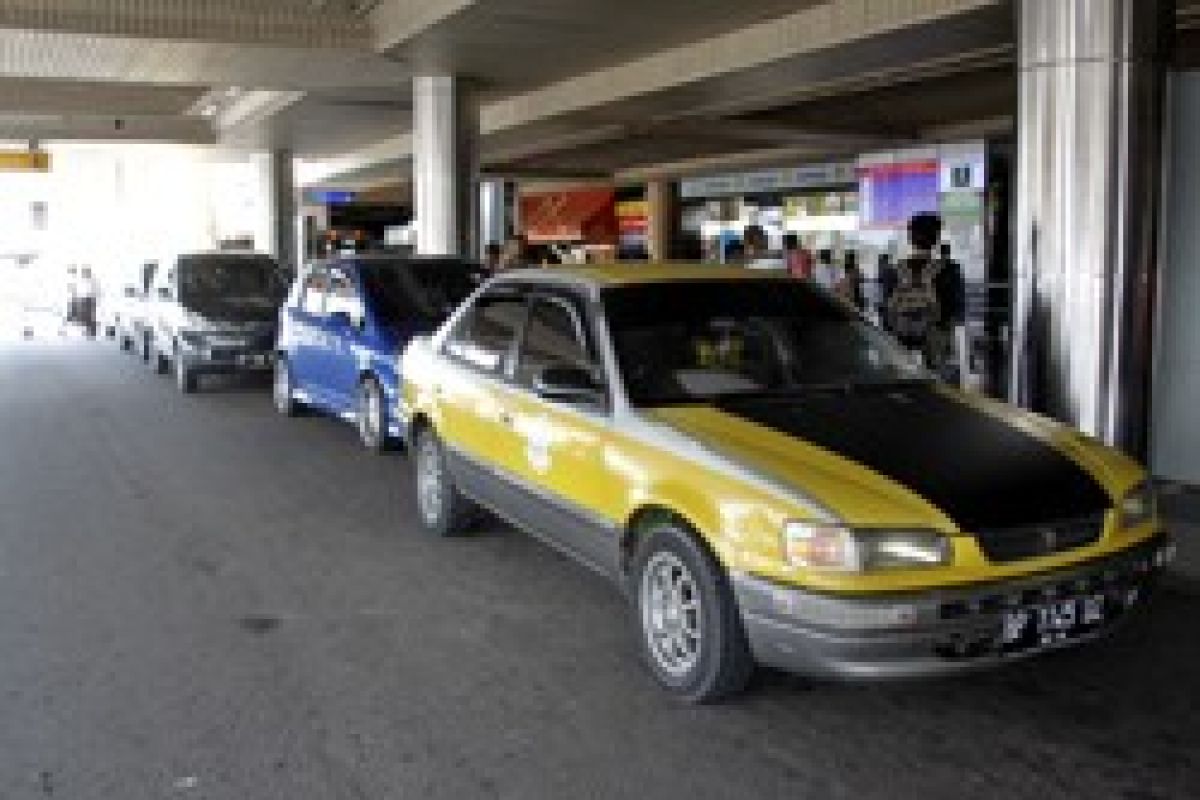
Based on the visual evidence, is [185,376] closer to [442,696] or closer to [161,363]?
[161,363]

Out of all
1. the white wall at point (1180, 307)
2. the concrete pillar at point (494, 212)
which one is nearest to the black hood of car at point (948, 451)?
the white wall at point (1180, 307)

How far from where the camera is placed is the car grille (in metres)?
3.96

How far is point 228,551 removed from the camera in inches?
271

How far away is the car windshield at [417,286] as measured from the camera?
10.1m

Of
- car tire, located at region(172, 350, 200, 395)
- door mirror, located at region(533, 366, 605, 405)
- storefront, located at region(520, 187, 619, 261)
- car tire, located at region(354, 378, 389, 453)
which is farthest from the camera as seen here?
storefront, located at region(520, 187, 619, 261)

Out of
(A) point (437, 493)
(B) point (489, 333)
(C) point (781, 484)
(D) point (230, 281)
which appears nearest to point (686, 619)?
(C) point (781, 484)

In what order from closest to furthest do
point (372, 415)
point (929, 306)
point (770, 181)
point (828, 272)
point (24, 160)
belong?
point (372, 415) → point (929, 306) → point (828, 272) → point (770, 181) → point (24, 160)

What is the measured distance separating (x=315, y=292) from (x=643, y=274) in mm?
6302

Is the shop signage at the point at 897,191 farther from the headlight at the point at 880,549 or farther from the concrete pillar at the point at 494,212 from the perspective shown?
the headlight at the point at 880,549

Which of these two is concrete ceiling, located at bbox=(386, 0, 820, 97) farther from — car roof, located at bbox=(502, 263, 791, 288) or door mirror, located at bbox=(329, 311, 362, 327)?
car roof, located at bbox=(502, 263, 791, 288)

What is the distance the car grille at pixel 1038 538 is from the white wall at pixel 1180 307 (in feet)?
13.3

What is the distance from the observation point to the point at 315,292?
1136 centimetres

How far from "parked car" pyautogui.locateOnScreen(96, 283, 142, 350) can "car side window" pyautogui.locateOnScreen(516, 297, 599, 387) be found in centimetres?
1472

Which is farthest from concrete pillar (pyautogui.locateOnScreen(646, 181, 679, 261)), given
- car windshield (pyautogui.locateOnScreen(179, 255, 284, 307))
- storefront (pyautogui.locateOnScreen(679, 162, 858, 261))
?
car windshield (pyautogui.locateOnScreen(179, 255, 284, 307))
